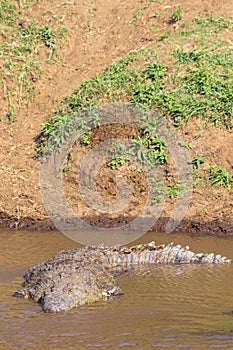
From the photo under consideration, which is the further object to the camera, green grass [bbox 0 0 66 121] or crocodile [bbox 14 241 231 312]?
green grass [bbox 0 0 66 121]

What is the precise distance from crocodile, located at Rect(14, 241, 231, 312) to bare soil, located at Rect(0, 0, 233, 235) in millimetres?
1255

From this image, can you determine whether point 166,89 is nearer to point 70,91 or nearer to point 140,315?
point 70,91

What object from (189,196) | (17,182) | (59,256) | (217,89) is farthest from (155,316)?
(217,89)

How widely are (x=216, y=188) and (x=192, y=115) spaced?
149cm

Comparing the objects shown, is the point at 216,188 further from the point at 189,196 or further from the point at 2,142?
the point at 2,142

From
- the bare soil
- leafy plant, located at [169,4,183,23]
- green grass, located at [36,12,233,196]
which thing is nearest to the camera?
the bare soil

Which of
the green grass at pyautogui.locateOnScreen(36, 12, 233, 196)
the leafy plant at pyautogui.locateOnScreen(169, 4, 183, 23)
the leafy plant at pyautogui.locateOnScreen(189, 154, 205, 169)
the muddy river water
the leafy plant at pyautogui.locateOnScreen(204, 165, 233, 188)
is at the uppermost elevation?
the leafy plant at pyautogui.locateOnScreen(169, 4, 183, 23)

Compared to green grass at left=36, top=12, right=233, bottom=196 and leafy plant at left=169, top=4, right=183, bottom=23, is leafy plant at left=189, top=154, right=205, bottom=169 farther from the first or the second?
leafy plant at left=169, top=4, right=183, bottom=23

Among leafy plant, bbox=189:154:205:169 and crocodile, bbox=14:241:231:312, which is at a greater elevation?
leafy plant, bbox=189:154:205:169

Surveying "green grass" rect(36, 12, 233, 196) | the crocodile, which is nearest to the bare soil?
"green grass" rect(36, 12, 233, 196)

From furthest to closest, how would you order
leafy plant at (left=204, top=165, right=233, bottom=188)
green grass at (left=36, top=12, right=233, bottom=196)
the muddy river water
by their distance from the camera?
green grass at (left=36, top=12, right=233, bottom=196) < leafy plant at (left=204, top=165, right=233, bottom=188) < the muddy river water

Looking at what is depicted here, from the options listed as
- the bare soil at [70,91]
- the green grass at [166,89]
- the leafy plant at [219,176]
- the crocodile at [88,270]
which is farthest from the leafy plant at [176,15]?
the crocodile at [88,270]

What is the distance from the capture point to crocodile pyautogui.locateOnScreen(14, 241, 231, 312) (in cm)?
734

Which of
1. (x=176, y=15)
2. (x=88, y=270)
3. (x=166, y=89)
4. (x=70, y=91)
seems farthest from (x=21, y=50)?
(x=88, y=270)
